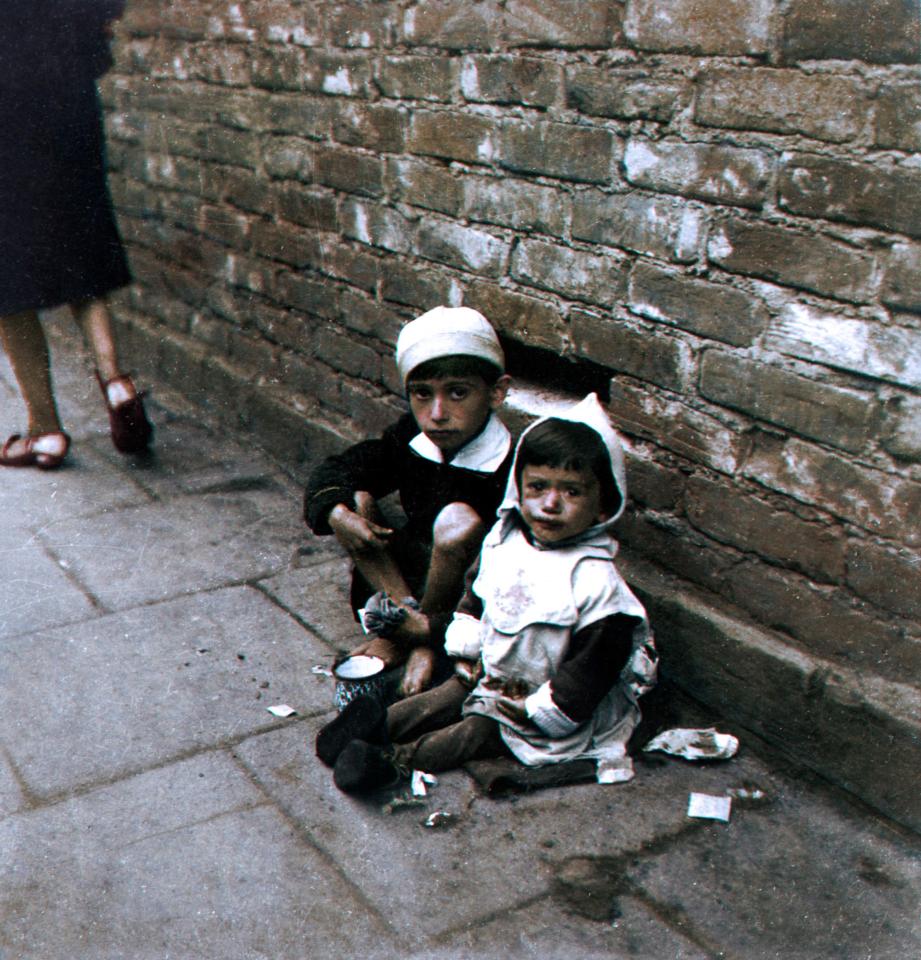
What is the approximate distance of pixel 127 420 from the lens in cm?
494

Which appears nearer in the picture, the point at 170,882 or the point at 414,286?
the point at 170,882

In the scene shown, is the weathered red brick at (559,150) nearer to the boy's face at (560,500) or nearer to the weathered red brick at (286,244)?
the boy's face at (560,500)

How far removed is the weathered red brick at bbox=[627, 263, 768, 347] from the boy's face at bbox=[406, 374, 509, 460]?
17.8 inches

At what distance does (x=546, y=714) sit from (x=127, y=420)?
2.84 metres

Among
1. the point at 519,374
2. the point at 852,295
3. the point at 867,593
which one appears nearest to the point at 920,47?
the point at 852,295

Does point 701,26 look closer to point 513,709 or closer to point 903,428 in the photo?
point 903,428

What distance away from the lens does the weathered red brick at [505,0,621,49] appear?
306 centimetres

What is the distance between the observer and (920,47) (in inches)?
92.9

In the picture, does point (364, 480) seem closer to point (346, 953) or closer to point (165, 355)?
point (346, 953)

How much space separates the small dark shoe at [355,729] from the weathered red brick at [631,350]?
117 centimetres

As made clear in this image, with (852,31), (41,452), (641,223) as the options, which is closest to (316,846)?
(641,223)

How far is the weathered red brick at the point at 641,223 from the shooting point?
2.96 m

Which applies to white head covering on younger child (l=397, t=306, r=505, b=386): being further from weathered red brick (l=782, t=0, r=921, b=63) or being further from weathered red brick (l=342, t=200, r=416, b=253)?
weathered red brick (l=782, t=0, r=921, b=63)

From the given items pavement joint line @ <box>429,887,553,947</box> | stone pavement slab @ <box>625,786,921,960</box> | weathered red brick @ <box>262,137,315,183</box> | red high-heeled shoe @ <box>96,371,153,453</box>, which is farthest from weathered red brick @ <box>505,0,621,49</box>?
red high-heeled shoe @ <box>96,371,153,453</box>
